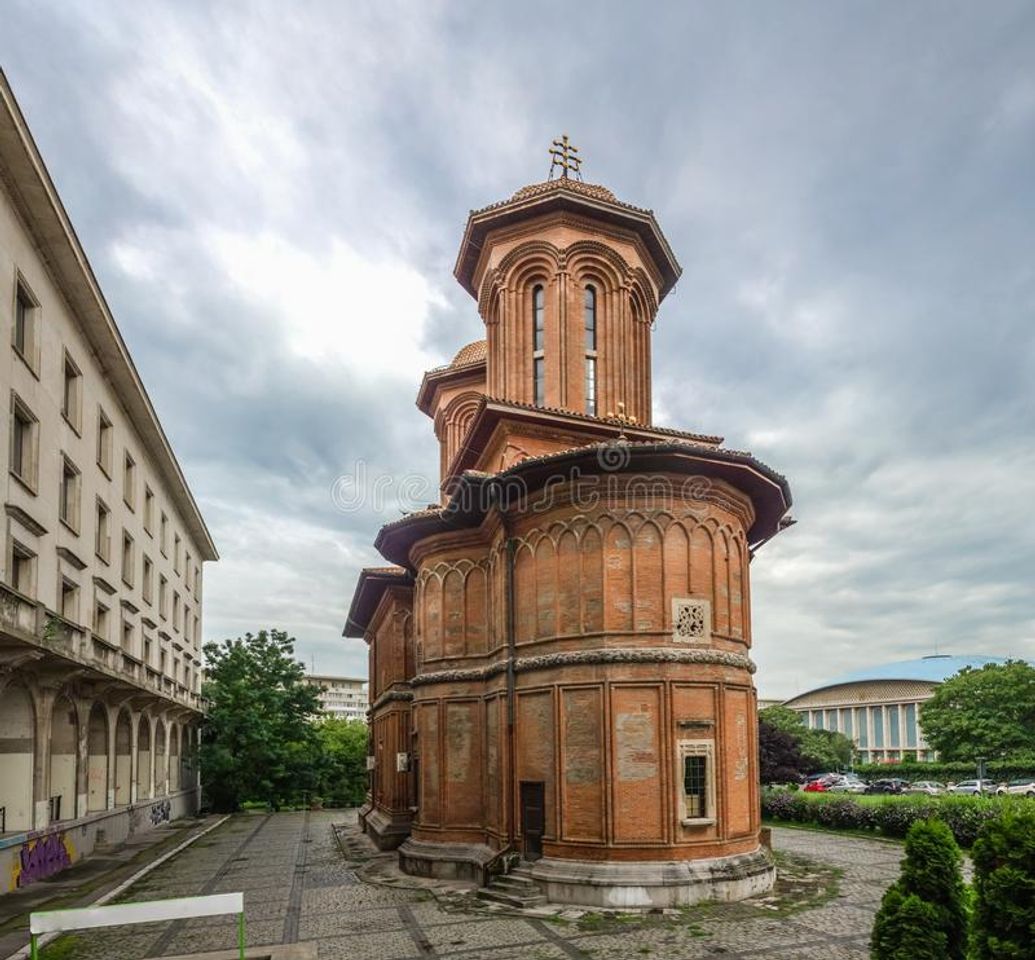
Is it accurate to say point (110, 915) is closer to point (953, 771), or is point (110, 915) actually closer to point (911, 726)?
point (953, 771)

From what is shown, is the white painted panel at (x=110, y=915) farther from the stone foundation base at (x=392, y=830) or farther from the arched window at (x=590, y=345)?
the arched window at (x=590, y=345)

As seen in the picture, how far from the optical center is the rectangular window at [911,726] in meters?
102

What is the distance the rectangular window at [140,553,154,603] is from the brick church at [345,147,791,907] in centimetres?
1536

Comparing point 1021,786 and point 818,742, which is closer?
point 1021,786

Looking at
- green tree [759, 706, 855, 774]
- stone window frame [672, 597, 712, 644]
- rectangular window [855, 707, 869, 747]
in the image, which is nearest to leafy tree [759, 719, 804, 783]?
green tree [759, 706, 855, 774]

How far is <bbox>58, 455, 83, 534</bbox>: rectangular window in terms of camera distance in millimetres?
25266

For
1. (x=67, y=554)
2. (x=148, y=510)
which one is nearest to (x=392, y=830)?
(x=67, y=554)

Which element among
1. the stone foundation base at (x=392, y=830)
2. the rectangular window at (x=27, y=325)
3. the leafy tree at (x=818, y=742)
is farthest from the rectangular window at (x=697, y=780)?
the leafy tree at (x=818, y=742)

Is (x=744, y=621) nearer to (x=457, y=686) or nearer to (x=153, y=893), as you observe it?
(x=457, y=686)

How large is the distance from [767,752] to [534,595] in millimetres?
35265

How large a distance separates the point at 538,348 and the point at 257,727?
28.5 m

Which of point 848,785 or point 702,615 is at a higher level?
point 702,615

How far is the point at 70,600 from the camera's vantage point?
2564 centimetres

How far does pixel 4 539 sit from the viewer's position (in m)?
19.8
